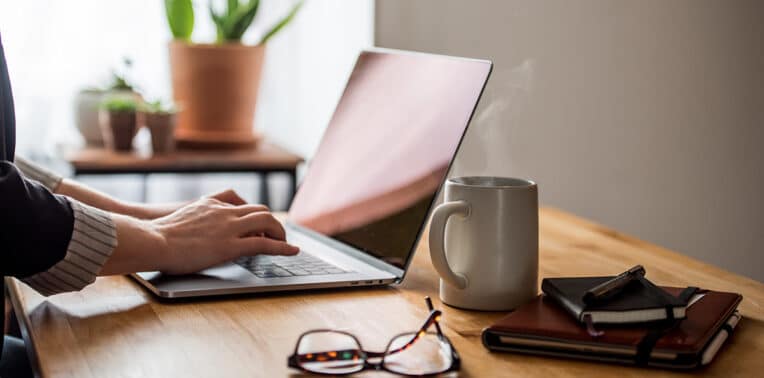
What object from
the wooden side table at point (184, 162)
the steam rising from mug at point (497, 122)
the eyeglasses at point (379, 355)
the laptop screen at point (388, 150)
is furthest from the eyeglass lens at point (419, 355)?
the wooden side table at point (184, 162)

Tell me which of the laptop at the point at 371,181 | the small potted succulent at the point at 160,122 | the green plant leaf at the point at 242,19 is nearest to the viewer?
the laptop at the point at 371,181

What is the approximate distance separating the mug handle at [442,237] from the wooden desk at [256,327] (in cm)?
3

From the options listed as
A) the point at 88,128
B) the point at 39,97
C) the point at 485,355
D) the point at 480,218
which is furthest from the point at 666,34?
the point at 39,97

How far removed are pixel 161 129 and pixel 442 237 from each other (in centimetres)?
151

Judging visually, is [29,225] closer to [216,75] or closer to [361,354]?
[361,354]

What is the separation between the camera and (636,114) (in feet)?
4.07

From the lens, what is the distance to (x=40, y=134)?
109 inches

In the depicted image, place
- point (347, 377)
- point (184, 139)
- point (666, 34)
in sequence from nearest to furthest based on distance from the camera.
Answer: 1. point (347, 377)
2. point (666, 34)
3. point (184, 139)

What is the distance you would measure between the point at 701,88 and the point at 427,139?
37 cm

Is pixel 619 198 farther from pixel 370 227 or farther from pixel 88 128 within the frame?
pixel 88 128

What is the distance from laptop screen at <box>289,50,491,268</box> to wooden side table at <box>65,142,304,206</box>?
94cm

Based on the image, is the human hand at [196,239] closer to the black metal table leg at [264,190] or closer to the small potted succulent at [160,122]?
the small potted succulent at [160,122]

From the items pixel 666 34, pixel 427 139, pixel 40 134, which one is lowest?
pixel 40 134

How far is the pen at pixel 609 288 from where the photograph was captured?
73 centimetres
